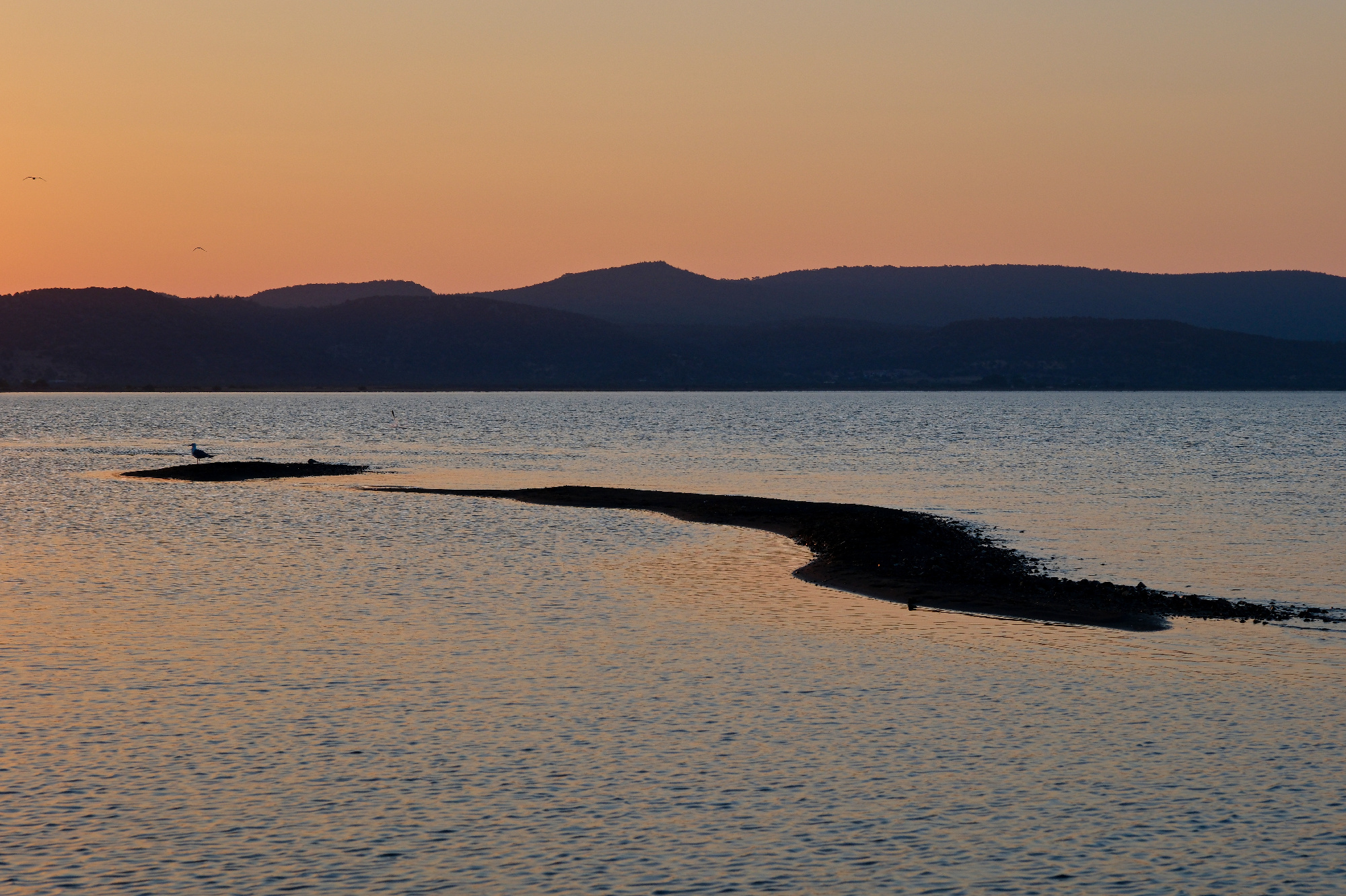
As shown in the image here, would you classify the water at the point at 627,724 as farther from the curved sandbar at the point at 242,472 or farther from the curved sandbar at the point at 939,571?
the curved sandbar at the point at 242,472

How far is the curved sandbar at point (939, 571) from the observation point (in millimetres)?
34656

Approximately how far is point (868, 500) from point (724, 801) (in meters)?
50.7

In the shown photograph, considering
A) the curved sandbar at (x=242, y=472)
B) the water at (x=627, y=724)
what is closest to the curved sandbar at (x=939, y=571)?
the water at (x=627, y=724)

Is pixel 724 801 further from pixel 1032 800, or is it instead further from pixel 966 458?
pixel 966 458

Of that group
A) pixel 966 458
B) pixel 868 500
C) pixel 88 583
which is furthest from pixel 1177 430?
pixel 88 583

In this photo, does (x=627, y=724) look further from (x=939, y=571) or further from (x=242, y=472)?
(x=242, y=472)

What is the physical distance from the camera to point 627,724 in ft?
75.5

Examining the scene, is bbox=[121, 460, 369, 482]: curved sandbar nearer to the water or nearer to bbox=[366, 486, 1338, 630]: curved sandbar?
bbox=[366, 486, 1338, 630]: curved sandbar

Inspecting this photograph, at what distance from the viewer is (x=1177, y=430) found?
17238 centimetres

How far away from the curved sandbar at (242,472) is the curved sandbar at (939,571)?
3006 cm

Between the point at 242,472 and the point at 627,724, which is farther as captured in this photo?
the point at 242,472

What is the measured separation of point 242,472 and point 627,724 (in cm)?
6897

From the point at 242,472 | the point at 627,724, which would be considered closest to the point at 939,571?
the point at 627,724

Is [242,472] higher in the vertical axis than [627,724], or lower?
higher
